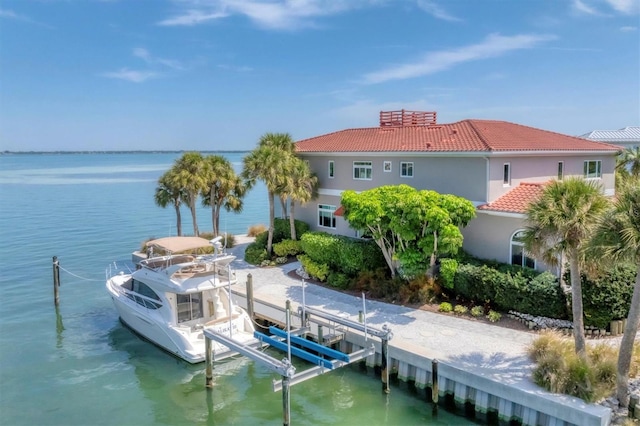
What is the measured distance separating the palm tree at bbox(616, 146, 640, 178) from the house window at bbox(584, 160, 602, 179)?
4.89 metres

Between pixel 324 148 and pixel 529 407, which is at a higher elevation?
pixel 324 148

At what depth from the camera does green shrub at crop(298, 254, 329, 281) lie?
24.0 meters

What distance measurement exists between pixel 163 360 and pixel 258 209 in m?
60.7

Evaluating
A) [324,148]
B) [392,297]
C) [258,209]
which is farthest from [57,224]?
[392,297]

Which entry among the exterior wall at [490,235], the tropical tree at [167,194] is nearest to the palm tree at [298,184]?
the tropical tree at [167,194]

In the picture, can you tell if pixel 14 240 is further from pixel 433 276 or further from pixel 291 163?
pixel 433 276

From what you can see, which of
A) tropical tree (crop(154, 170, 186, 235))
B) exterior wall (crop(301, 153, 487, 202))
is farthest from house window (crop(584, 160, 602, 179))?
tropical tree (crop(154, 170, 186, 235))

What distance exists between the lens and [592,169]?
26703 mm

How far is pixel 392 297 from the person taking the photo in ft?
68.4

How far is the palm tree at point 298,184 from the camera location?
26375 mm

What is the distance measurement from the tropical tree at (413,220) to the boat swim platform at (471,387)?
4.49 metres

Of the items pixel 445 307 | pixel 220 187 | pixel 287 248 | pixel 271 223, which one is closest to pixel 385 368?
pixel 445 307

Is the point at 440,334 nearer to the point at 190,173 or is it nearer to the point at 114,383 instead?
the point at 114,383

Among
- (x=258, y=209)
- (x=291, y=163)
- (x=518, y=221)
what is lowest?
(x=258, y=209)
